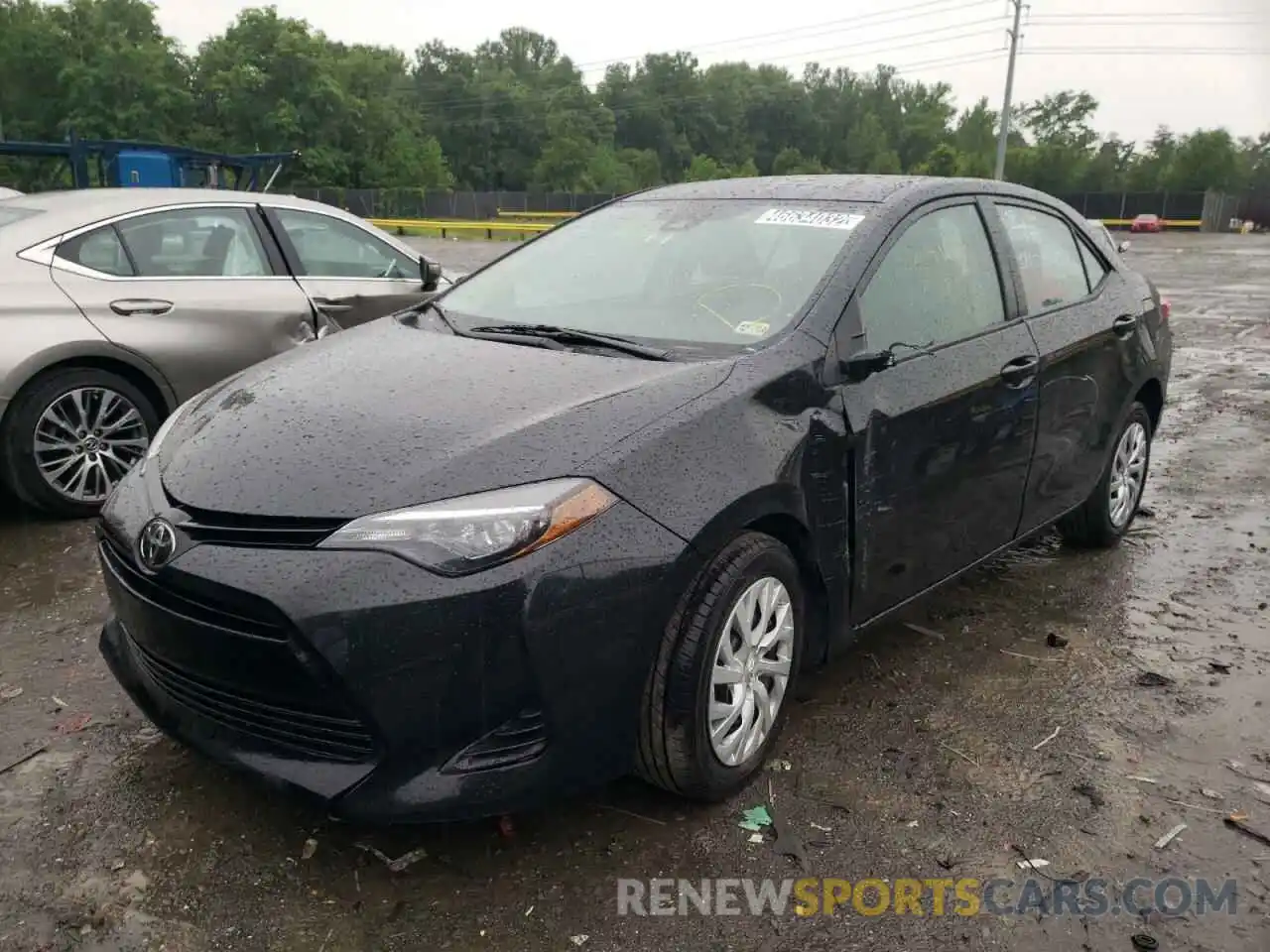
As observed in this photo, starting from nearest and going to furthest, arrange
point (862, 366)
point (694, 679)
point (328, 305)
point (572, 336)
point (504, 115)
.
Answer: point (694, 679)
point (862, 366)
point (572, 336)
point (328, 305)
point (504, 115)

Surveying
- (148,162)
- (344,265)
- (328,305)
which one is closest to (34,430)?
(328,305)

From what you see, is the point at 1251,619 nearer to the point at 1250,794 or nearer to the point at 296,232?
the point at 1250,794

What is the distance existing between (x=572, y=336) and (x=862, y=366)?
2.87 ft

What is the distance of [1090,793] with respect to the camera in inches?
116

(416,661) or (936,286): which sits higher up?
(936,286)

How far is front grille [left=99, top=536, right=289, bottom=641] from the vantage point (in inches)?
88.4

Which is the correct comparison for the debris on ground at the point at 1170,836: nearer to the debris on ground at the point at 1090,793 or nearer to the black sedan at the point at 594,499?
the debris on ground at the point at 1090,793

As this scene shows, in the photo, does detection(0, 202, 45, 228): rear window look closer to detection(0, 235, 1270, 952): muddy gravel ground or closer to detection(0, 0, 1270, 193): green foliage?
detection(0, 235, 1270, 952): muddy gravel ground

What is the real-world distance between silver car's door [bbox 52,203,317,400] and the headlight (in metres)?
3.40

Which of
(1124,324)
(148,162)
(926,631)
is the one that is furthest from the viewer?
(148,162)

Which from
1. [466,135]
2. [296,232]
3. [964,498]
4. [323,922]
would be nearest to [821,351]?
[964,498]

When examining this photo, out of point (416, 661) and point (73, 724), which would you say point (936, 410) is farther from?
point (73, 724)

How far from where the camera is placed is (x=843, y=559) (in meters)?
3.06

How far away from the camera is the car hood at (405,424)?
7.85 ft
